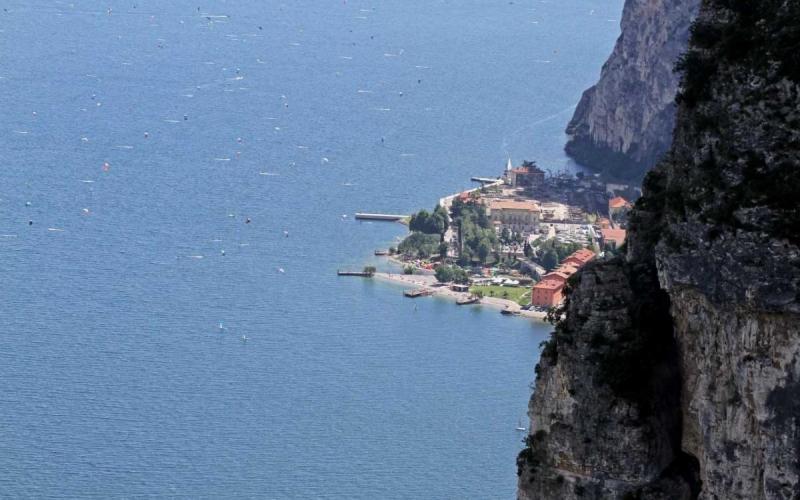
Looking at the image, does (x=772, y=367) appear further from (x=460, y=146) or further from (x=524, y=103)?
(x=524, y=103)

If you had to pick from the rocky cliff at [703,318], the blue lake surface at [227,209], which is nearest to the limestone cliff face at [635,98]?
the blue lake surface at [227,209]

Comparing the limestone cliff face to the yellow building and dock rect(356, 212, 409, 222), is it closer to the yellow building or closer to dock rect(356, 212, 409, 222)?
the yellow building

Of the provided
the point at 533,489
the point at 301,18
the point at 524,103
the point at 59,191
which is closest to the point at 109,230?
the point at 59,191

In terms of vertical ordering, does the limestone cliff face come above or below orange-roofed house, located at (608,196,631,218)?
above

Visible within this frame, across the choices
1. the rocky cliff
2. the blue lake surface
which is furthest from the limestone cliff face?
the rocky cliff

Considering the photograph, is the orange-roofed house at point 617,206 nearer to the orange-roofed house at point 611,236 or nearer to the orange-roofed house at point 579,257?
the orange-roofed house at point 611,236

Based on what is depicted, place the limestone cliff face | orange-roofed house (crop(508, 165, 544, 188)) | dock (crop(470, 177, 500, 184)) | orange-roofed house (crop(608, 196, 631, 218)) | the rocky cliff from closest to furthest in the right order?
the rocky cliff
orange-roofed house (crop(608, 196, 631, 218))
orange-roofed house (crop(508, 165, 544, 188))
dock (crop(470, 177, 500, 184))
the limestone cliff face

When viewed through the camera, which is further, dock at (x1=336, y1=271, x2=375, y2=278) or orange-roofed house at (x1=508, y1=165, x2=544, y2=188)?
orange-roofed house at (x1=508, y1=165, x2=544, y2=188)
